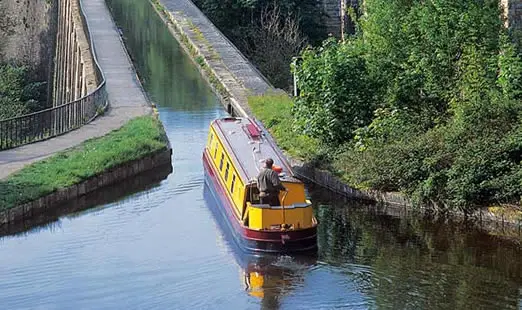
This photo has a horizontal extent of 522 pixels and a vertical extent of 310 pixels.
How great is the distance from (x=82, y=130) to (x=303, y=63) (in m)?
6.32

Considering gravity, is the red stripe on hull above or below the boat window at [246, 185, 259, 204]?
below

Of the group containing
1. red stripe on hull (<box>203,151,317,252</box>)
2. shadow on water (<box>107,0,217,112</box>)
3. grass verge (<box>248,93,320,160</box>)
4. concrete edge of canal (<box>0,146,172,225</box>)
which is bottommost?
red stripe on hull (<box>203,151,317,252</box>)

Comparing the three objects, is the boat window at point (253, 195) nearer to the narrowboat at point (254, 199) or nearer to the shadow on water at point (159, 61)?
the narrowboat at point (254, 199)

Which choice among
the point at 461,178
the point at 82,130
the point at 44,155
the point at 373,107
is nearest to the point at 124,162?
the point at 44,155

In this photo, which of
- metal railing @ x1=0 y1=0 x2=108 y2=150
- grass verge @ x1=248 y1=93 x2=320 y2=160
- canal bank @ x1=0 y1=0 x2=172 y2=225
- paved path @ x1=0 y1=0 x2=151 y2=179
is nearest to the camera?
canal bank @ x1=0 y1=0 x2=172 y2=225

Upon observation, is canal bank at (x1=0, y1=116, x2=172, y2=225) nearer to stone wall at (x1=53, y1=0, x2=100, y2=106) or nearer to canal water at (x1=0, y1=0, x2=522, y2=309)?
canal water at (x1=0, y1=0, x2=522, y2=309)

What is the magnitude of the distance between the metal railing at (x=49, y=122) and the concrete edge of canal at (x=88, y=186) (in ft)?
10.2

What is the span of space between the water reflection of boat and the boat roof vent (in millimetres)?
3638

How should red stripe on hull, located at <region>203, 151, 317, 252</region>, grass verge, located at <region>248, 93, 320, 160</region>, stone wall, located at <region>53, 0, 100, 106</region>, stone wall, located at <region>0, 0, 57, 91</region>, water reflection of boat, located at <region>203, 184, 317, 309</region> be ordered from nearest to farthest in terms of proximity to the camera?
1. water reflection of boat, located at <region>203, 184, 317, 309</region>
2. red stripe on hull, located at <region>203, 151, 317, 252</region>
3. grass verge, located at <region>248, 93, 320, 160</region>
4. stone wall, located at <region>53, 0, 100, 106</region>
5. stone wall, located at <region>0, 0, 57, 91</region>

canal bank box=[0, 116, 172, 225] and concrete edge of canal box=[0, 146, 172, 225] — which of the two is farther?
canal bank box=[0, 116, 172, 225]

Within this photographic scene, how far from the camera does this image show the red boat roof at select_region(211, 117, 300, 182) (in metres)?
19.5

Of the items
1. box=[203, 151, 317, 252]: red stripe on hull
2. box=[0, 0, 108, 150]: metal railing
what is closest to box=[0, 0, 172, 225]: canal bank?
box=[0, 0, 108, 150]: metal railing

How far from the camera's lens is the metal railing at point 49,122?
24906 millimetres

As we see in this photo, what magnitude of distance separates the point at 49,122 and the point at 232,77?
970cm
